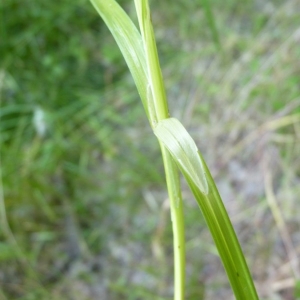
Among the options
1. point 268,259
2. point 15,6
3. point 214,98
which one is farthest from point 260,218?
point 15,6

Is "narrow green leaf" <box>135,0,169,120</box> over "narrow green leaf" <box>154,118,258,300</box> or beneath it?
over

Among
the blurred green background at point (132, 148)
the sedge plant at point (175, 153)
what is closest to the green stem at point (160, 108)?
the sedge plant at point (175, 153)

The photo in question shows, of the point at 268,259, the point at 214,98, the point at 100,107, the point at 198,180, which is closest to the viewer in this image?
the point at 198,180

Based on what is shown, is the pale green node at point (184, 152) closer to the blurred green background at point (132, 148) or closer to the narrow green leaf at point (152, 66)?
the narrow green leaf at point (152, 66)

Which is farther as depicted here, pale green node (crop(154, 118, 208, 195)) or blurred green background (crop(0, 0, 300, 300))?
blurred green background (crop(0, 0, 300, 300))

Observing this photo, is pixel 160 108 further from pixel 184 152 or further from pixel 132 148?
pixel 132 148

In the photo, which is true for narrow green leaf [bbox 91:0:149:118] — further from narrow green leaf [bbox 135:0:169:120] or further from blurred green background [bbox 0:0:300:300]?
blurred green background [bbox 0:0:300:300]

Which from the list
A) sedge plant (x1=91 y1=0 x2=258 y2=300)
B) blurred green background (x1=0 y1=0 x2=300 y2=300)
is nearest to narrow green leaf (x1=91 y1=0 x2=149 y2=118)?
sedge plant (x1=91 y1=0 x2=258 y2=300)

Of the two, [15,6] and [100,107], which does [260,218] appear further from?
[15,6]
